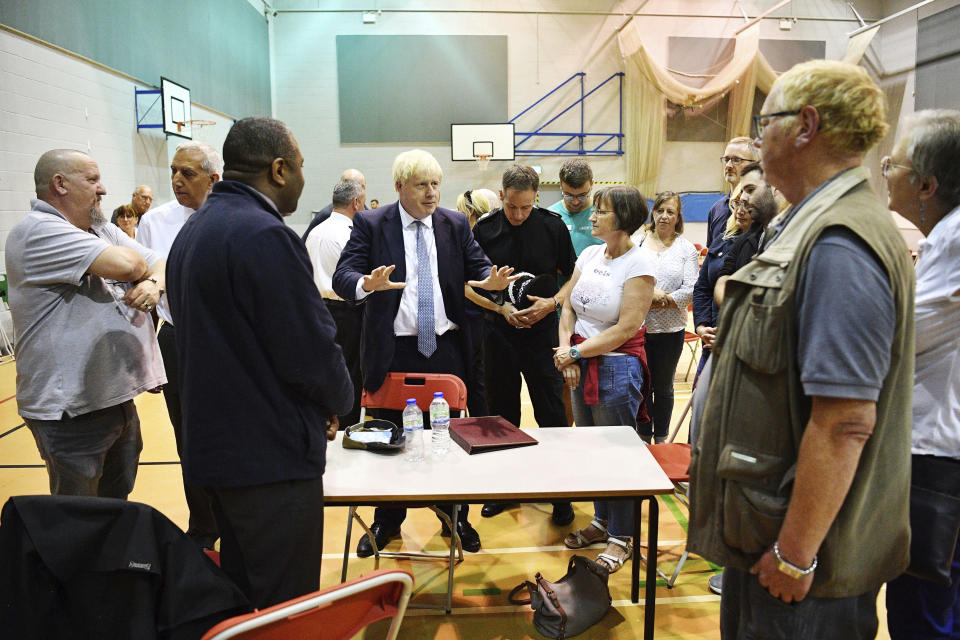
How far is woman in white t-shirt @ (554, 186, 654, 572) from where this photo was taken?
250cm

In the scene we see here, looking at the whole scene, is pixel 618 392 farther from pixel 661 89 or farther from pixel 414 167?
pixel 661 89

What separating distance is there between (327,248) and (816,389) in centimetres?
346

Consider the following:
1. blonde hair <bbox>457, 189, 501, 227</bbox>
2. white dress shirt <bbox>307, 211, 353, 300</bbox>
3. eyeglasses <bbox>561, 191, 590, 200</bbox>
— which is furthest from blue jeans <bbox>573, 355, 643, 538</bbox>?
blonde hair <bbox>457, 189, 501, 227</bbox>

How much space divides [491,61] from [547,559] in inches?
421

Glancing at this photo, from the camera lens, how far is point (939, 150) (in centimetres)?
149

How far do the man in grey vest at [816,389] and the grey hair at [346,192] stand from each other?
3.36m

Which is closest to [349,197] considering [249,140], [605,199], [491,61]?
[605,199]

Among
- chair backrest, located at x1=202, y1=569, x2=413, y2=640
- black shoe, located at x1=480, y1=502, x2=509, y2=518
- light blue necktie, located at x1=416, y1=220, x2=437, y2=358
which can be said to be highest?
light blue necktie, located at x1=416, y1=220, x2=437, y2=358

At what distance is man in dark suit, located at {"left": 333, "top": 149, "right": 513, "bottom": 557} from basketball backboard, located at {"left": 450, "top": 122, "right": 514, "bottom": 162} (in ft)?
30.1

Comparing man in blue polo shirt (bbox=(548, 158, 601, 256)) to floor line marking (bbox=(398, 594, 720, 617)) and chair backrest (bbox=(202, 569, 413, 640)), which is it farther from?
chair backrest (bbox=(202, 569, 413, 640))

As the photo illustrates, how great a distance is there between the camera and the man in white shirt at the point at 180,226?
2514mm

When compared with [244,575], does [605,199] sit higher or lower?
higher

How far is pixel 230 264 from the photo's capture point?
1.39 m

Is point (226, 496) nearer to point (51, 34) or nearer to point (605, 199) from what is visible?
point (605, 199)
